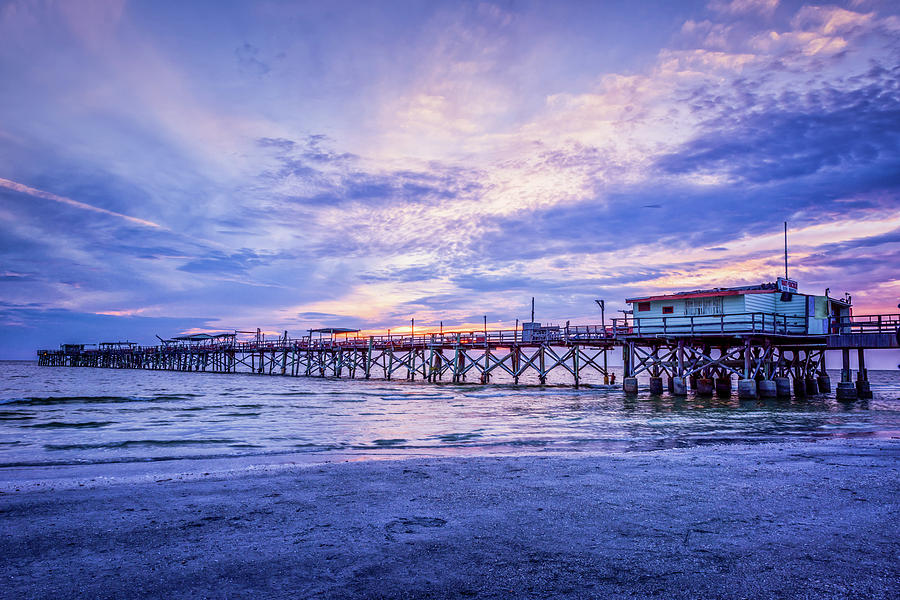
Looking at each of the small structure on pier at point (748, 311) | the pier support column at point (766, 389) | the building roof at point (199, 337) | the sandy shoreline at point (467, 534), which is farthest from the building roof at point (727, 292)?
the building roof at point (199, 337)

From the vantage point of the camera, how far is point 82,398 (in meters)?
32.3

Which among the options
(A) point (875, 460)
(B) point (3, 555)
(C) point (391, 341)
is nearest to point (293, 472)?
(B) point (3, 555)

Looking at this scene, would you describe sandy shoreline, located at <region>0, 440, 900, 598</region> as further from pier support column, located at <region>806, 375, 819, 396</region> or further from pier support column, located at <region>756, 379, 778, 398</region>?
pier support column, located at <region>806, 375, 819, 396</region>

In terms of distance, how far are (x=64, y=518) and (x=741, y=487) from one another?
348 inches

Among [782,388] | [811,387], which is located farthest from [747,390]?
[811,387]

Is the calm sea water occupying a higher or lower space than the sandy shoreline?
lower

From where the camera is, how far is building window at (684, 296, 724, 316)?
30.1m

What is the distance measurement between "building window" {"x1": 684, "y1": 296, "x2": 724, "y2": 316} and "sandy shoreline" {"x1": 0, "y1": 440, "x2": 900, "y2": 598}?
22.9 meters

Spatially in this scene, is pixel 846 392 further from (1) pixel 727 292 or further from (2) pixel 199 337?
(2) pixel 199 337

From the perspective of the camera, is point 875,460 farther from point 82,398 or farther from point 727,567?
point 82,398

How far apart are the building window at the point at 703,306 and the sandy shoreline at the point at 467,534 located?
Answer: 22.9m

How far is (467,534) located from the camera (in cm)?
546

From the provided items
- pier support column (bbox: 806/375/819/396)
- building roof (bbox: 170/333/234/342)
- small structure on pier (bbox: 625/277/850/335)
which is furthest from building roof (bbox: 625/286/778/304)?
building roof (bbox: 170/333/234/342)

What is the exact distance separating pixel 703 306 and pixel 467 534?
29244 mm
